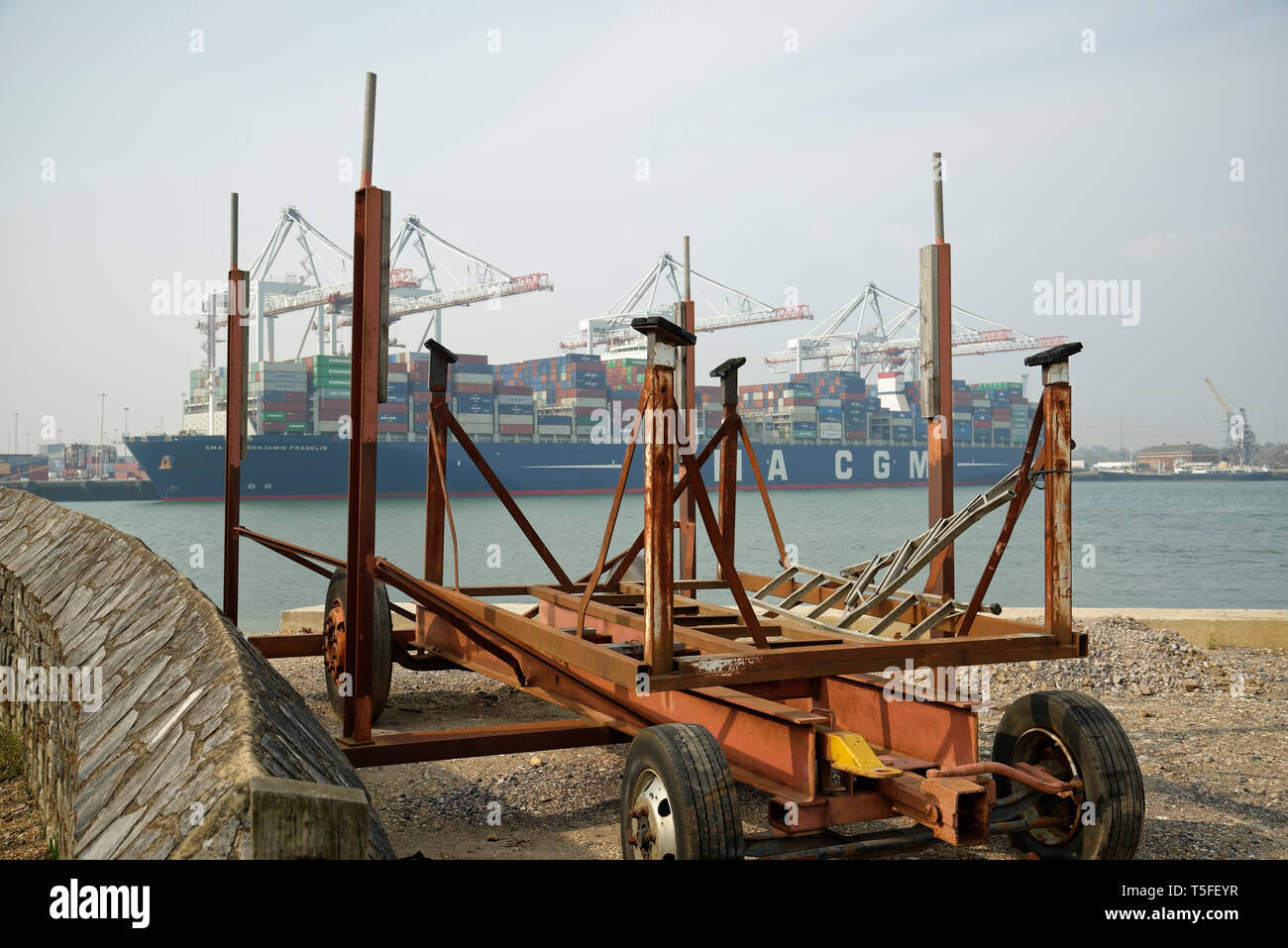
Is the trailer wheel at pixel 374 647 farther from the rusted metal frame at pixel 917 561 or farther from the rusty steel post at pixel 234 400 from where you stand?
the rusted metal frame at pixel 917 561

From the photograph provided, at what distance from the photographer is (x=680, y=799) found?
3080 millimetres

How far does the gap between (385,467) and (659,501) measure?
52.2 metres

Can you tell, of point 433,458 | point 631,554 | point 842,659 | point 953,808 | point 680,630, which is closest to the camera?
point 953,808

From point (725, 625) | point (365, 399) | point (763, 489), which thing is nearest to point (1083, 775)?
point (725, 625)

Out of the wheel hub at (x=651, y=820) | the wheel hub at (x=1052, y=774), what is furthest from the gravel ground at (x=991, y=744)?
the wheel hub at (x=651, y=820)

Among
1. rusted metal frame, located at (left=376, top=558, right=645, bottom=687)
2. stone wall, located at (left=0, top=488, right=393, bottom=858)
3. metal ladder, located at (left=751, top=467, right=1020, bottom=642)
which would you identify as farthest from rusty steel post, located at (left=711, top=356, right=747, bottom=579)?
stone wall, located at (left=0, top=488, right=393, bottom=858)

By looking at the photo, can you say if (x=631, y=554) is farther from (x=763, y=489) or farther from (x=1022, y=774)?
(x=1022, y=774)

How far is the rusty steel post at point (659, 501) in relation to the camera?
336 centimetres

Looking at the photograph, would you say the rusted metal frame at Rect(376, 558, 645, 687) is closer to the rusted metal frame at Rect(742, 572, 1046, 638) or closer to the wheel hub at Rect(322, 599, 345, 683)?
the wheel hub at Rect(322, 599, 345, 683)

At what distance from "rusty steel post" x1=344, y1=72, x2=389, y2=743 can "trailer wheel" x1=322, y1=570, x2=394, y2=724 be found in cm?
84

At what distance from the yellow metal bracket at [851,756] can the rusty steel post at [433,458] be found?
332 centimetres

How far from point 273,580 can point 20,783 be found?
26.3m

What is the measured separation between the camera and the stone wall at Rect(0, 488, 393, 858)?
76.7 inches
